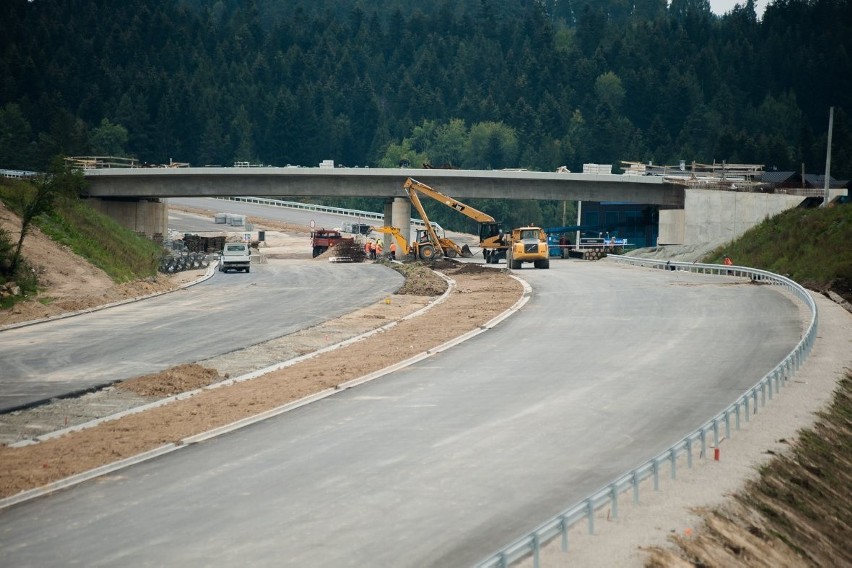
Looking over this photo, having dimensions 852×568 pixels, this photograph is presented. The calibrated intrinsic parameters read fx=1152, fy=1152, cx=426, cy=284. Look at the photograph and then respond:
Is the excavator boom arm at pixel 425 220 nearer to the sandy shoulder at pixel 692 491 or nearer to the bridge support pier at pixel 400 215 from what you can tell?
the bridge support pier at pixel 400 215

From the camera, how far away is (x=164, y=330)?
4388 centimetres

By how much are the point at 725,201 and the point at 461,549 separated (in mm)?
73158

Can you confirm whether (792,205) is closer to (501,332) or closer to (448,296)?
(448,296)

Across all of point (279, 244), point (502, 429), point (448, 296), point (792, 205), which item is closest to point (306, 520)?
point (502, 429)

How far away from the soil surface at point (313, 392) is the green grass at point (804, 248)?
28.5 feet

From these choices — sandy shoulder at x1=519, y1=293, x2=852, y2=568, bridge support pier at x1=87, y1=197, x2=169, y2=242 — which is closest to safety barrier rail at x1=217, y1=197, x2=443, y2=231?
bridge support pier at x1=87, y1=197, x2=169, y2=242

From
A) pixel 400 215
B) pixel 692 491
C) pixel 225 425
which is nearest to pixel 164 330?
pixel 225 425

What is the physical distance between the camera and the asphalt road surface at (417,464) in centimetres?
1738

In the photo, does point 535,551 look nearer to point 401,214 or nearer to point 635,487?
point 635,487

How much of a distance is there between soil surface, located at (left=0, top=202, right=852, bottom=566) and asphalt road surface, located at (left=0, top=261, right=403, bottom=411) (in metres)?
1.46

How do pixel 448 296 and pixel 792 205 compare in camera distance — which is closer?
pixel 448 296

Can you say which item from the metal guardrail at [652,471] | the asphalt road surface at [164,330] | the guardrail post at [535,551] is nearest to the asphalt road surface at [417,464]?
the metal guardrail at [652,471]

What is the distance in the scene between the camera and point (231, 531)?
18.0 meters

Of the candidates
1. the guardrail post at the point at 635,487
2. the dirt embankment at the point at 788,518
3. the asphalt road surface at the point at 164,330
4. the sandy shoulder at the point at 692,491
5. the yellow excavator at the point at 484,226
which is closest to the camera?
the sandy shoulder at the point at 692,491
